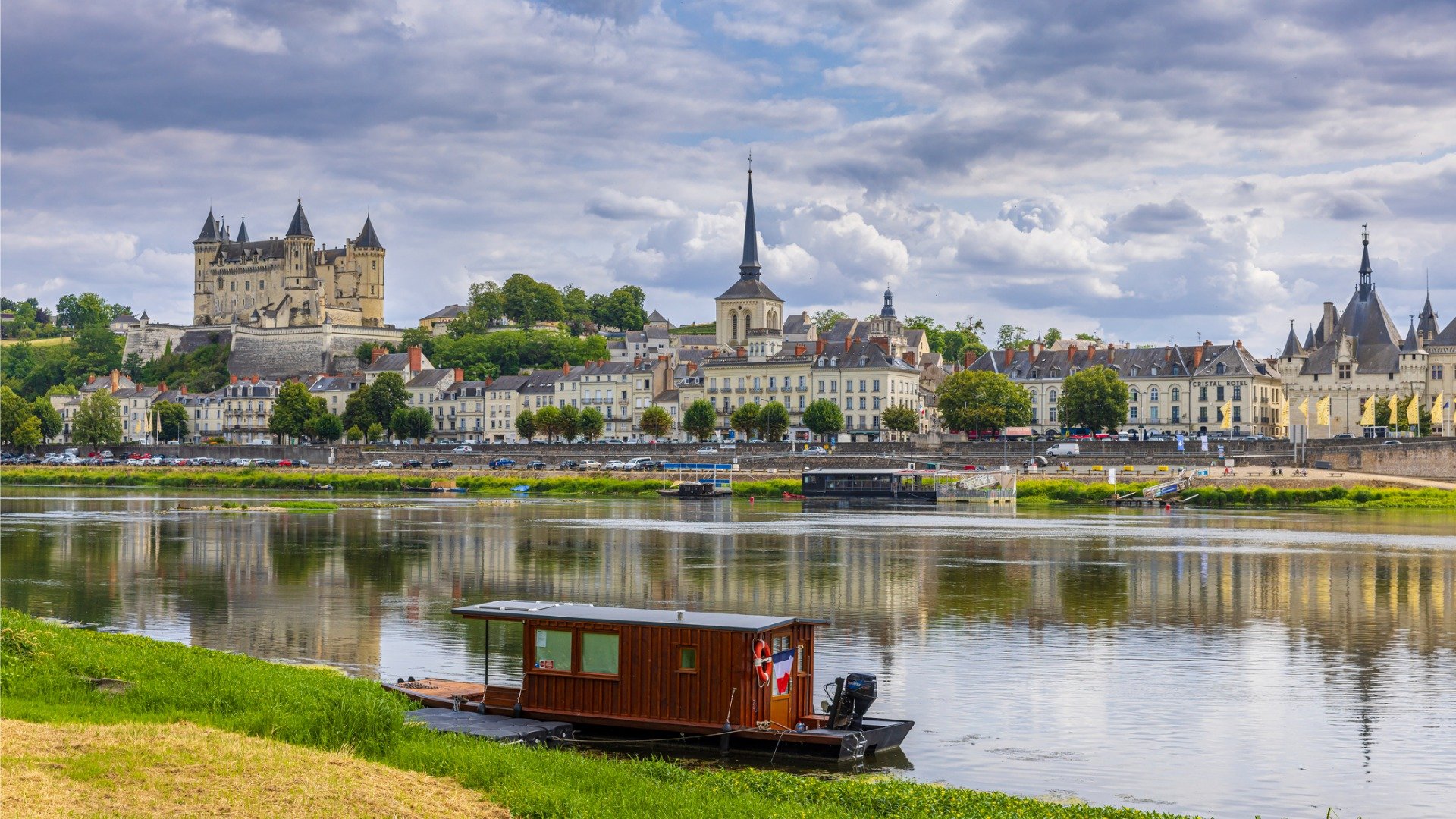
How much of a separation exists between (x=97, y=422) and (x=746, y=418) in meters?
53.1

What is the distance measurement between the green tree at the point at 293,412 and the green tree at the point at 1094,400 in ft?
164

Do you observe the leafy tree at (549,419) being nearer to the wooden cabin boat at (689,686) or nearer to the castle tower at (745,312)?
the castle tower at (745,312)

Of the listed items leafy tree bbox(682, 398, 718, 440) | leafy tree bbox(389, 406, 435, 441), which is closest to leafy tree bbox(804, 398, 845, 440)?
leafy tree bbox(682, 398, 718, 440)

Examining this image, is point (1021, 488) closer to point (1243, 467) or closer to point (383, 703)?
point (1243, 467)

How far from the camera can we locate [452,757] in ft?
45.5

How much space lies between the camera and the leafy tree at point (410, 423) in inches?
4562

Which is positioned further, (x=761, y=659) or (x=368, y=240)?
(x=368, y=240)

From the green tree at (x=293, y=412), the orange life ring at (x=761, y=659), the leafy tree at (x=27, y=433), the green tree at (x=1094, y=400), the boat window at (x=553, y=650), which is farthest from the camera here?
the leafy tree at (x=27, y=433)

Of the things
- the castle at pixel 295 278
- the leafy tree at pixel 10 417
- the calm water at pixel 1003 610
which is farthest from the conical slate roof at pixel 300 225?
the calm water at pixel 1003 610

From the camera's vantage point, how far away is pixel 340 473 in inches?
3568

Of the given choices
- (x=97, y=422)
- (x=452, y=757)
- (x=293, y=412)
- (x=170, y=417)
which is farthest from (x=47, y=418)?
(x=452, y=757)

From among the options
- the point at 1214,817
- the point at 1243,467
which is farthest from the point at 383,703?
the point at 1243,467

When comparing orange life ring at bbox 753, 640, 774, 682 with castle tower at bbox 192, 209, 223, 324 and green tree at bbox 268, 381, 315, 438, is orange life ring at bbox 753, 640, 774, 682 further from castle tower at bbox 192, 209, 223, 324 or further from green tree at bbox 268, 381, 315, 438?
castle tower at bbox 192, 209, 223, 324

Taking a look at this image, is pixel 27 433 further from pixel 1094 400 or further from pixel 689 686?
pixel 689 686
